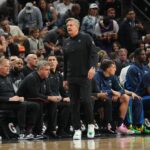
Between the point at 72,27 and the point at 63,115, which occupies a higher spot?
the point at 72,27

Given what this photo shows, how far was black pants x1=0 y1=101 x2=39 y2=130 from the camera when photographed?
→ 13781 mm

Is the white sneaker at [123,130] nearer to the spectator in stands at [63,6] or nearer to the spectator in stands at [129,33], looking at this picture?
the spectator in stands at [129,33]

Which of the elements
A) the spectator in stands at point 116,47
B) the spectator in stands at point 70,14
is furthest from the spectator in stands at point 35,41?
the spectator in stands at point 116,47

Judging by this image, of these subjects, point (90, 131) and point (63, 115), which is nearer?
point (90, 131)

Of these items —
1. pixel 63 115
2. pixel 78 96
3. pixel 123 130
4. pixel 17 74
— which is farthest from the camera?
pixel 123 130

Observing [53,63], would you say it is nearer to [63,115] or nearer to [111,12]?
[63,115]

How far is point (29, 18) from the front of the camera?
2020 centimetres

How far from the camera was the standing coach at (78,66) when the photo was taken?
44.0 ft

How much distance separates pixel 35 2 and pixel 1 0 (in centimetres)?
155

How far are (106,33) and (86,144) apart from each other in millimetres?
8826

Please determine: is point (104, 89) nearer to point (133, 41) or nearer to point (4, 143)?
point (4, 143)

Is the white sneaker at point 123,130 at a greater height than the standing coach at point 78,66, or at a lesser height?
lesser

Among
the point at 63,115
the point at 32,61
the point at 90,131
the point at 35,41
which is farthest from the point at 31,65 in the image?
the point at 35,41

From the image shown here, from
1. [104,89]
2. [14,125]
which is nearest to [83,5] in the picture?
A: [104,89]
